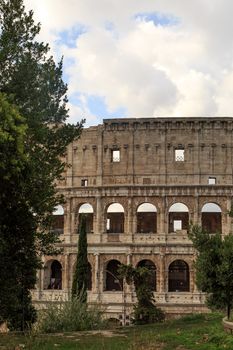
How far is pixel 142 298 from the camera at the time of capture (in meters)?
28.3

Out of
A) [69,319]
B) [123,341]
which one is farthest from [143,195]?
[123,341]

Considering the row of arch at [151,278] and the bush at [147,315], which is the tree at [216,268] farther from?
the row of arch at [151,278]

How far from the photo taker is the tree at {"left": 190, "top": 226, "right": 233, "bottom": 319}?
17.8 metres

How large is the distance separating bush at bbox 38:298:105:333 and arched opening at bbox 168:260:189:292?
19.1 m

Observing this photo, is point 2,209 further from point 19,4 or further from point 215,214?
point 215,214

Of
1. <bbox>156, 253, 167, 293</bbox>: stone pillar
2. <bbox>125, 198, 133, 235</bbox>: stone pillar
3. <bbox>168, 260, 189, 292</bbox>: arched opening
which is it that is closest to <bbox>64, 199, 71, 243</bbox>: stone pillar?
<bbox>125, 198, 133, 235</bbox>: stone pillar

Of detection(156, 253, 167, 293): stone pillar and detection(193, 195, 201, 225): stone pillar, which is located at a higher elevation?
detection(193, 195, 201, 225): stone pillar

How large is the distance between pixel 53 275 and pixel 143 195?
31.6 feet

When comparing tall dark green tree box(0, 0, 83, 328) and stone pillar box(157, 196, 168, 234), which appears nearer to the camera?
tall dark green tree box(0, 0, 83, 328)

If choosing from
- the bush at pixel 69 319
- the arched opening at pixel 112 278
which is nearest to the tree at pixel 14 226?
the bush at pixel 69 319

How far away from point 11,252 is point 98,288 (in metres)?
23.1

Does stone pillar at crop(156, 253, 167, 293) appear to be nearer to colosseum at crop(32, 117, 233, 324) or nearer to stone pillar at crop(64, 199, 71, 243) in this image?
colosseum at crop(32, 117, 233, 324)

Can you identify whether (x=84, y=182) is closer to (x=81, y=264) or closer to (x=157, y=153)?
(x=157, y=153)

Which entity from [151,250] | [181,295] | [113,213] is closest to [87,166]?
[113,213]
